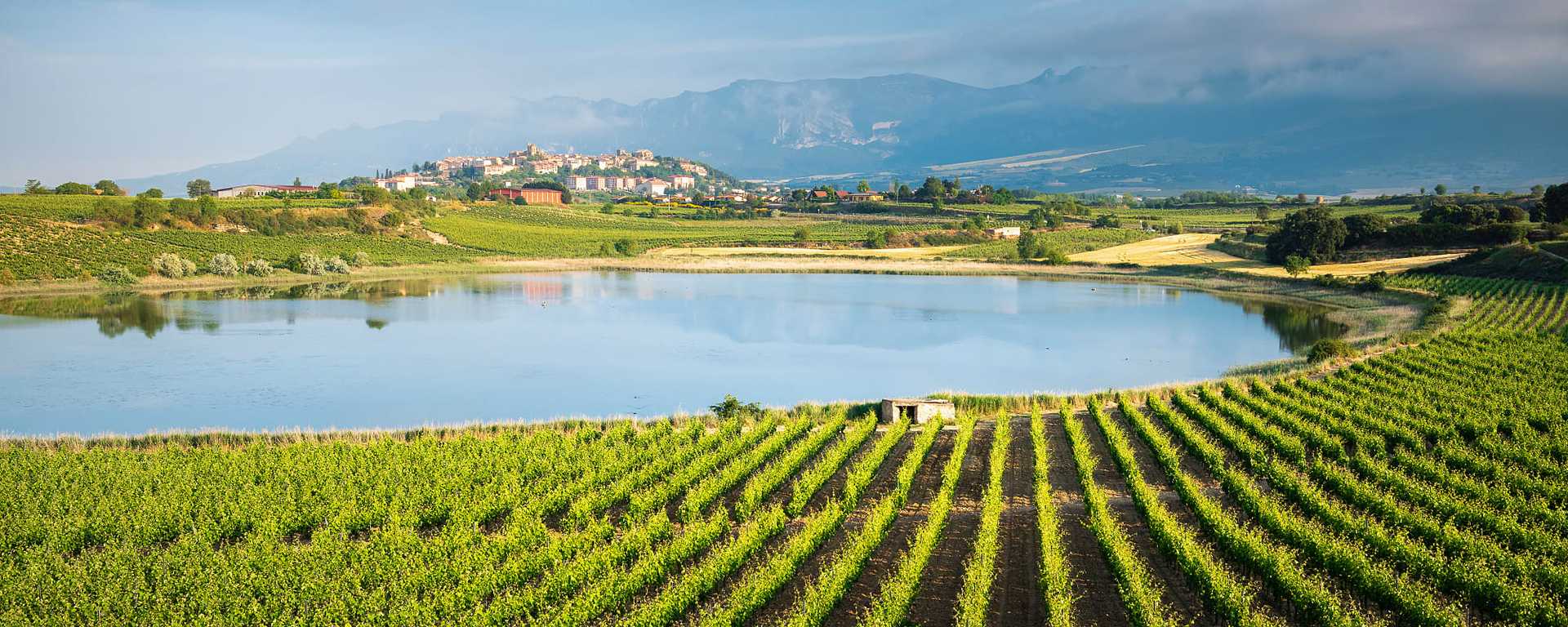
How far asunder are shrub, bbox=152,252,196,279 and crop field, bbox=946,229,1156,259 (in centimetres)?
5640

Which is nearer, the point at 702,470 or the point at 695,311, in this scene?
the point at 702,470

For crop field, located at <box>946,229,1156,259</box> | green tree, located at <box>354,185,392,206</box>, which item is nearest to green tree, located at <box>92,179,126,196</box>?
green tree, located at <box>354,185,392,206</box>

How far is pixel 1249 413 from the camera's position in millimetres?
23781

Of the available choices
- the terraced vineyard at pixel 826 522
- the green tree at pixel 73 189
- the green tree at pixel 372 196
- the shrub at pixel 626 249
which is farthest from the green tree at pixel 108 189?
the terraced vineyard at pixel 826 522

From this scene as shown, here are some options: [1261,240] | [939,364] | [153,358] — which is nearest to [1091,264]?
[1261,240]

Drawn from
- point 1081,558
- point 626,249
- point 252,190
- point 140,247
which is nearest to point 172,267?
point 140,247

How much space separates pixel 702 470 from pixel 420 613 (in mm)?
7612

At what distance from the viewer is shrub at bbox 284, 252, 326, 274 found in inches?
2741

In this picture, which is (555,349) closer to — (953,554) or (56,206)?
(953,554)

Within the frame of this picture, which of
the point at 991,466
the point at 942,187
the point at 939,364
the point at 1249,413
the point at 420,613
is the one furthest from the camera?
the point at 942,187

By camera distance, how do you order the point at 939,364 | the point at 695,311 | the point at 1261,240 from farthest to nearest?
1. the point at 1261,240
2. the point at 695,311
3. the point at 939,364

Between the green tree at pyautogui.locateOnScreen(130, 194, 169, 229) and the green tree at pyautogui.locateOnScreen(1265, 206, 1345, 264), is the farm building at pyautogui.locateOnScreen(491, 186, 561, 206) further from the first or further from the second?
the green tree at pyautogui.locateOnScreen(1265, 206, 1345, 264)

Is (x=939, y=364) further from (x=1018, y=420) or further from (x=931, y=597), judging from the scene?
(x=931, y=597)

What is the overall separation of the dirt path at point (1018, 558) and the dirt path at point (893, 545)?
1.32m
